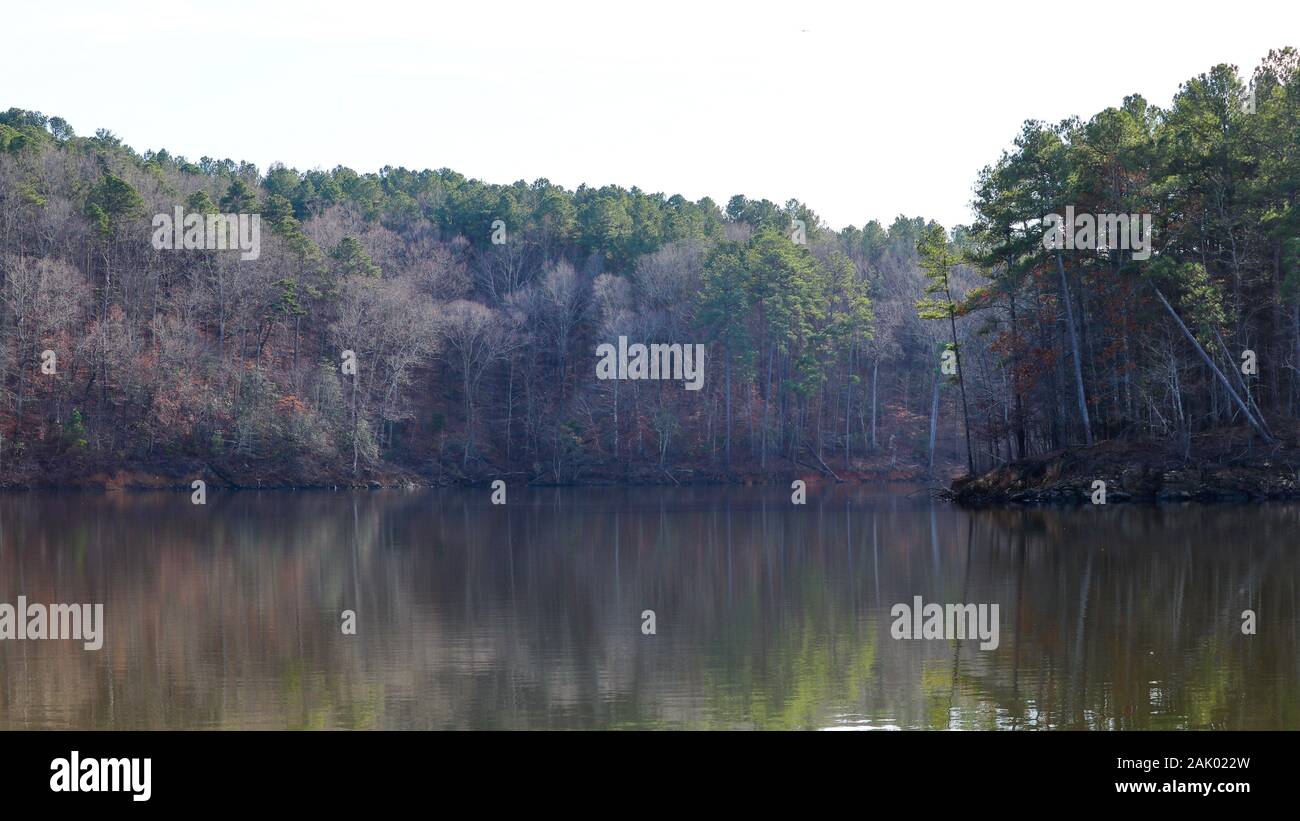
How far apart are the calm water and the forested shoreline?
9.45m

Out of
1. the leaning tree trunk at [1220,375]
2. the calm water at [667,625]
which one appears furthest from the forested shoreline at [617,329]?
the calm water at [667,625]

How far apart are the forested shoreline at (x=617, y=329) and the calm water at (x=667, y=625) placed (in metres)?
9.45

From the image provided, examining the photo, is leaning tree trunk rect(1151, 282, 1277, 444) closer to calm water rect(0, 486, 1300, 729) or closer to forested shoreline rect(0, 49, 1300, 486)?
forested shoreline rect(0, 49, 1300, 486)

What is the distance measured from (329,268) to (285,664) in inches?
2564

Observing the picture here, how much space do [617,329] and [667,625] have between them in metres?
60.8

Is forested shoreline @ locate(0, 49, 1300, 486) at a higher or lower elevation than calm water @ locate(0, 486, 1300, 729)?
higher

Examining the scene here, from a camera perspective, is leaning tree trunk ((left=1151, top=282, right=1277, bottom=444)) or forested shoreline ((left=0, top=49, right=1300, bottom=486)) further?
forested shoreline ((left=0, top=49, right=1300, bottom=486))

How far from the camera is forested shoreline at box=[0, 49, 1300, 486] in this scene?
4788cm

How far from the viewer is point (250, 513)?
52250mm

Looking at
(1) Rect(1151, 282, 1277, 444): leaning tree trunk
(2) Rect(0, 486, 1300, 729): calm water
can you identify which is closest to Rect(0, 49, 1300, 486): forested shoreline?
(1) Rect(1151, 282, 1277, 444): leaning tree trunk

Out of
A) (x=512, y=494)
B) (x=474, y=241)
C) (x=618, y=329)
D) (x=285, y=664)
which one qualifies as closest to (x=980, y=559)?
(x=285, y=664)

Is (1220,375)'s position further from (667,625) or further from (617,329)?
(617,329)

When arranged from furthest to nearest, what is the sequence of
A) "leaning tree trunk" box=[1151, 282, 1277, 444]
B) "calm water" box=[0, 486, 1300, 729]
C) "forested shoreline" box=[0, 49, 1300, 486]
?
"forested shoreline" box=[0, 49, 1300, 486] < "leaning tree trunk" box=[1151, 282, 1277, 444] < "calm water" box=[0, 486, 1300, 729]

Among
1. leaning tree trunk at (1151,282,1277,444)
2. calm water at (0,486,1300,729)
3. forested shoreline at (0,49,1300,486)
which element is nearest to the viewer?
calm water at (0,486,1300,729)
